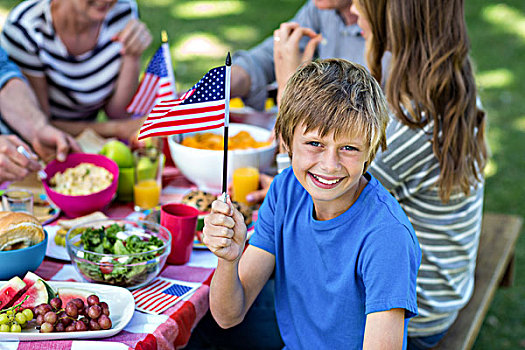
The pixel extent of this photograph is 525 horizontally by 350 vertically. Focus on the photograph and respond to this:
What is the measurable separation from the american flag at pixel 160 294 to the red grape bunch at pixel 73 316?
0.15m

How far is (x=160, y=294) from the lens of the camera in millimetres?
1706

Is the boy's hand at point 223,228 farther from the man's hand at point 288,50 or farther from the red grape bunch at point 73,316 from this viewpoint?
the man's hand at point 288,50

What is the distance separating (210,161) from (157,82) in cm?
49

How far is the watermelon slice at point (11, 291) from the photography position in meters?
1.54

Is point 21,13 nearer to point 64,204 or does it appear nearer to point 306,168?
point 64,204

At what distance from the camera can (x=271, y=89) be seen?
322 cm

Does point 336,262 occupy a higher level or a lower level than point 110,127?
higher

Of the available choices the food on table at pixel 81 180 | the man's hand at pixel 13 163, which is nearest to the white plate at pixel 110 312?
the food on table at pixel 81 180

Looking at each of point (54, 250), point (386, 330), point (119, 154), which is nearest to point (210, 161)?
point (119, 154)

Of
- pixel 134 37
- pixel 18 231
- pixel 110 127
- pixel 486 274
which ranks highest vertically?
pixel 134 37

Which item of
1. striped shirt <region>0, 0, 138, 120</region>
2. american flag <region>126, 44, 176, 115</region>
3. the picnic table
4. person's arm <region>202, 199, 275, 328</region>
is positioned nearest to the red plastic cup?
the picnic table

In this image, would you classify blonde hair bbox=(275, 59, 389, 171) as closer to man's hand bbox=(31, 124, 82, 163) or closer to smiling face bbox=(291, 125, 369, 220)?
smiling face bbox=(291, 125, 369, 220)

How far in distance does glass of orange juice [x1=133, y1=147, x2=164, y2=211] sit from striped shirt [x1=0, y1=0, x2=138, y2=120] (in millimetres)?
883

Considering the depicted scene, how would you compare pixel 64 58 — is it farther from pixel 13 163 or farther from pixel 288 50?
pixel 288 50
